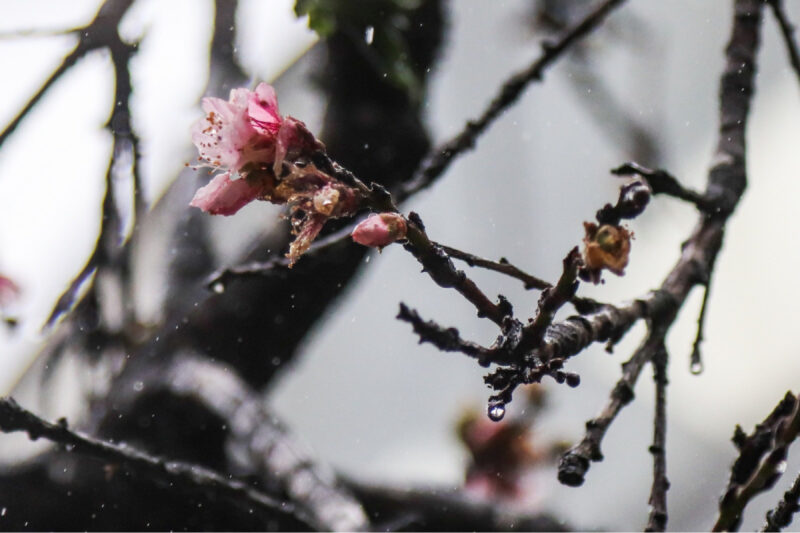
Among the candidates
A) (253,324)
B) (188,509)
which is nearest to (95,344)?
(253,324)

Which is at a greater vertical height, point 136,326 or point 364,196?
point 136,326

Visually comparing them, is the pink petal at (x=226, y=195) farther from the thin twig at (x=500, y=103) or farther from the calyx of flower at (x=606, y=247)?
the thin twig at (x=500, y=103)

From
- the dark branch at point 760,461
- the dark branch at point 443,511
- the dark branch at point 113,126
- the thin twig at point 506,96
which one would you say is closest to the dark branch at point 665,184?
the dark branch at point 760,461

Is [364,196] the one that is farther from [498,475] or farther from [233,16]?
[498,475]

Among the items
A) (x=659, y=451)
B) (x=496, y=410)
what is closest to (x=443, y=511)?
(x=659, y=451)

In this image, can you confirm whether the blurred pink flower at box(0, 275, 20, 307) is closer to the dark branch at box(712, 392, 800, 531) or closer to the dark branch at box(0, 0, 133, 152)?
the dark branch at box(0, 0, 133, 152)

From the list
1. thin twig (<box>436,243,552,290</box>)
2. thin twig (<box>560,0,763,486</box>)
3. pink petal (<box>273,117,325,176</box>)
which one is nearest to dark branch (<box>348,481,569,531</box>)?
thin twig (<box>560,0,763,486</box>)
